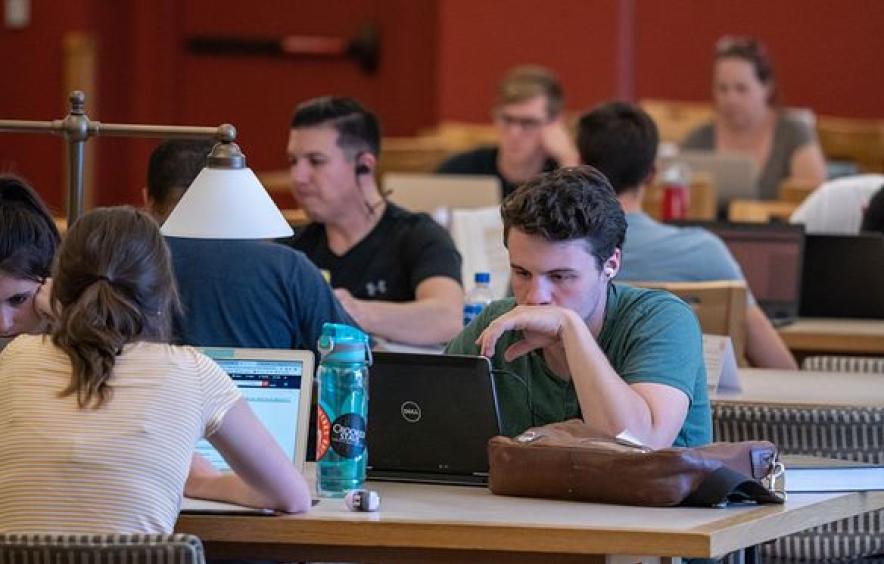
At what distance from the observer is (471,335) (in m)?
3.72

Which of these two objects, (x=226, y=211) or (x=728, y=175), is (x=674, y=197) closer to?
(x=728, y=175)

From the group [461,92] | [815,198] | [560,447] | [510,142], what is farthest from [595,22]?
[560,447]

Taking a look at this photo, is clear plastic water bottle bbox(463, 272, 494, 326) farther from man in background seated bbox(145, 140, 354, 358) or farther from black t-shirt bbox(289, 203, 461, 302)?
man in background seated bbox(145, 140, 354, 358)

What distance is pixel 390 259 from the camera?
538 centimetres

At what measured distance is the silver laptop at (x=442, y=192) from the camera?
7.50m

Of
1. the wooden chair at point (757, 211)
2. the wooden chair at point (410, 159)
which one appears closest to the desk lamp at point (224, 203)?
the wooden chair at point (757, 211)

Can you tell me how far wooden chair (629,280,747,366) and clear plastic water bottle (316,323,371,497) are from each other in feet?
5.71

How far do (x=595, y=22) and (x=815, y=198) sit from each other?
17.9 ft

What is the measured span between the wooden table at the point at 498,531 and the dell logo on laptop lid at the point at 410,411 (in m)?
0.25

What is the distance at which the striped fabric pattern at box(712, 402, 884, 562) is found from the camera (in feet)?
12.9

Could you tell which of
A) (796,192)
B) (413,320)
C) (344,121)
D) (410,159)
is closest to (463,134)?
(410,159)

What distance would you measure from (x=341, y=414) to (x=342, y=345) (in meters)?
0.12

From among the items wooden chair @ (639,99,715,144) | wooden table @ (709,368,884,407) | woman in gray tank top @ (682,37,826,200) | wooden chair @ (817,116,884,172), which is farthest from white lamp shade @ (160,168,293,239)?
wooden chair @ (817,116,884,172)

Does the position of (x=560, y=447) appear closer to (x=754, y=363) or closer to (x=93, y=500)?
(x=93, y=500)
